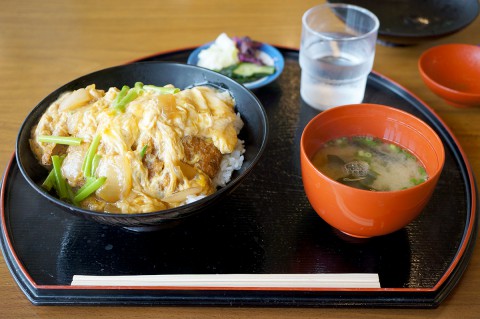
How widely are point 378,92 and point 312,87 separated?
0.31 m

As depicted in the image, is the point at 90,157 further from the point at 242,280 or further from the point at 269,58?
the point at 269,58

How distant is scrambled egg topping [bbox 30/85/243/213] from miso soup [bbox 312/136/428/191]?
0.31 m

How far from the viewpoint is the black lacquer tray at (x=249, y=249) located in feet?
3.92

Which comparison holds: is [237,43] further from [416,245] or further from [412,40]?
[416,245]

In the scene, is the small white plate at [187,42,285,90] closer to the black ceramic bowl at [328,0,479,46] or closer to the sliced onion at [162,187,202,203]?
the black ceramic bowl at [328,0,479,46]

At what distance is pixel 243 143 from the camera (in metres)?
1.54

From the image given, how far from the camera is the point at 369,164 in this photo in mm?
1396

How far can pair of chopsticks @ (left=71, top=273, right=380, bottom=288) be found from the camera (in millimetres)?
1215

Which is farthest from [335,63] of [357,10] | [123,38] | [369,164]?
[123,38]

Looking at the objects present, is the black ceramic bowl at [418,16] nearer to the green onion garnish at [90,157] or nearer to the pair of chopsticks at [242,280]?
the pair of chopsticks at [242,280]

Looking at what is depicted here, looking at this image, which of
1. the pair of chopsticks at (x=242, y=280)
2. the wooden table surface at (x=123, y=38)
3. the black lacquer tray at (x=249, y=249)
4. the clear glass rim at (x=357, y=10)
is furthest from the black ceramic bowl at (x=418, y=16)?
the pair of chopsticks at (x=242, y=280)

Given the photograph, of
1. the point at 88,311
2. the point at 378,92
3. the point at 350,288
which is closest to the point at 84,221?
the point at 88,311

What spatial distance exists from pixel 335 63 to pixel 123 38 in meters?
1.13

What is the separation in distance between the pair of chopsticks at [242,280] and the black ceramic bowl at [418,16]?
4.09ft
